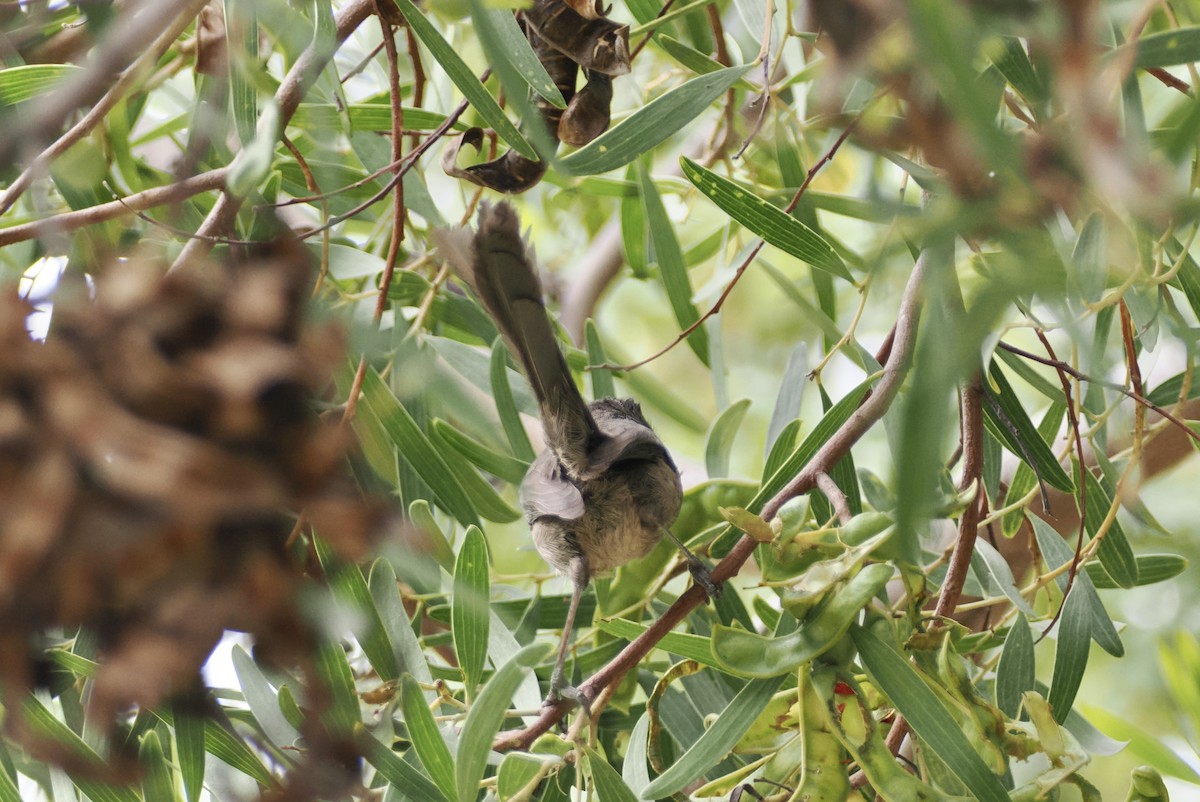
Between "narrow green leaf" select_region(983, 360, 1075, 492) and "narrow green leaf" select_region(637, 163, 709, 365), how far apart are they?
412mm

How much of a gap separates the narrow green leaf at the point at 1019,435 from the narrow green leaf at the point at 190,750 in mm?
915

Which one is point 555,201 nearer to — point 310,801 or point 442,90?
point 442,90

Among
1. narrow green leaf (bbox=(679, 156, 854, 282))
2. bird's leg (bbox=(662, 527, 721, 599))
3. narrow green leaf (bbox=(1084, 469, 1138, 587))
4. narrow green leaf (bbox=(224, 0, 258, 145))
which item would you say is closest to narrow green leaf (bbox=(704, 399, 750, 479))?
bird's leg (bbox=(662, 527, 721, 599))

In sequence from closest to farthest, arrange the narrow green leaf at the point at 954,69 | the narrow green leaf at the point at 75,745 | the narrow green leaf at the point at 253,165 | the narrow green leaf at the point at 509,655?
1. the narrow green leaf at the point at 954,69
2. the narrow green leaf at the point at 253,165
3. the narrow green leaf at the point at 75,745
4. the narrow green leaf at the point at 509,655

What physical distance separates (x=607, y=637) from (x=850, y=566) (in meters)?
0.65

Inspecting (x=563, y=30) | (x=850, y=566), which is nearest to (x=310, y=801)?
(x=850, y=566)

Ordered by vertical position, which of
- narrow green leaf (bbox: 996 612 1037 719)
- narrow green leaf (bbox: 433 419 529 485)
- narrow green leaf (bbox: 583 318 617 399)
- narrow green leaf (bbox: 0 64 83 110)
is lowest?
narrow green leaf (bbox: 996 612 1037 719)

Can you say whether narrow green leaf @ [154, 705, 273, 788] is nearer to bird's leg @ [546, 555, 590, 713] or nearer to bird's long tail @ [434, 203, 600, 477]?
bird's leg @ [546, 555, 590, 713]

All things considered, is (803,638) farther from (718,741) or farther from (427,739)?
(427,739)

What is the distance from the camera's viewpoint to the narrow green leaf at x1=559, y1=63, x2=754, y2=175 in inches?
42.4

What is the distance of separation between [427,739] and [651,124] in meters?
0.67

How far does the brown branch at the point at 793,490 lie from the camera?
3.59 ft

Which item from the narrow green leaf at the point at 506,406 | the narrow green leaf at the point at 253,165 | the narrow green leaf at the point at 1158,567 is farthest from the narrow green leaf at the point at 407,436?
the narrow green leaf at the point at 1158,567

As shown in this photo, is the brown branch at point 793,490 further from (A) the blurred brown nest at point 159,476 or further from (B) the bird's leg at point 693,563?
(A) the blurred brown nest at point 159,476
